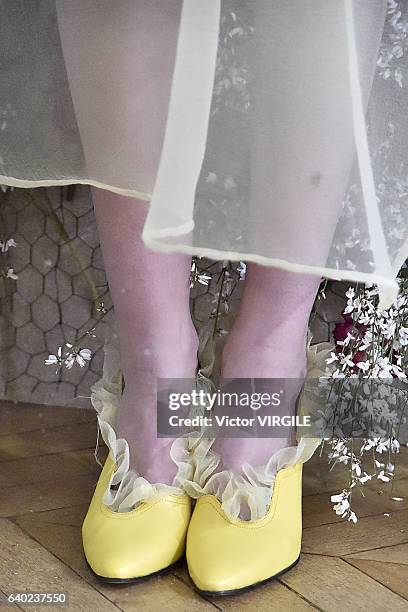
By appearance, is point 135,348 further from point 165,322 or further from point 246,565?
point 246,565

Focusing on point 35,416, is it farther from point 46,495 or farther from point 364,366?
point 364,366

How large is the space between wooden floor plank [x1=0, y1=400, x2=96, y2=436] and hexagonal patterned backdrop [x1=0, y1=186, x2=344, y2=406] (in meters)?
0.02

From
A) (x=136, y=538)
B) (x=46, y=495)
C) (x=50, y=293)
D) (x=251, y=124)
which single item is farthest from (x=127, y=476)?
(x=50, y=293)

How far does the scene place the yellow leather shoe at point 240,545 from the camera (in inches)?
29.8

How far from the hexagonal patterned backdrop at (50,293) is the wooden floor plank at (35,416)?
2 cm

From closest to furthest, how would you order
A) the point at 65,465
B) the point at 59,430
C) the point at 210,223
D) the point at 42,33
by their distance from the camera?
the point at 210,223 < the point at 42,33 < the point at 65,465 < the point at 59,430

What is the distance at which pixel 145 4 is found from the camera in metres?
0.66

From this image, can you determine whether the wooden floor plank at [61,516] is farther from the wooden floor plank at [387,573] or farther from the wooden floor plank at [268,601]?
the wooden floor plank at [387,573]

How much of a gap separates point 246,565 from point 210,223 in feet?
1.06

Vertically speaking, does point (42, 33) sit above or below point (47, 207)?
above

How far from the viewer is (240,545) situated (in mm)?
777

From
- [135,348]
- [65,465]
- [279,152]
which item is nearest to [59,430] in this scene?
[65,465]

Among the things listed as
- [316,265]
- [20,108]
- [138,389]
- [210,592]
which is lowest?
[210,592]

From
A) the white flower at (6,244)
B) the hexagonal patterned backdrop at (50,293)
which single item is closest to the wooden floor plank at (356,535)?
the hexagonal patterned backdrop at (50,293)
